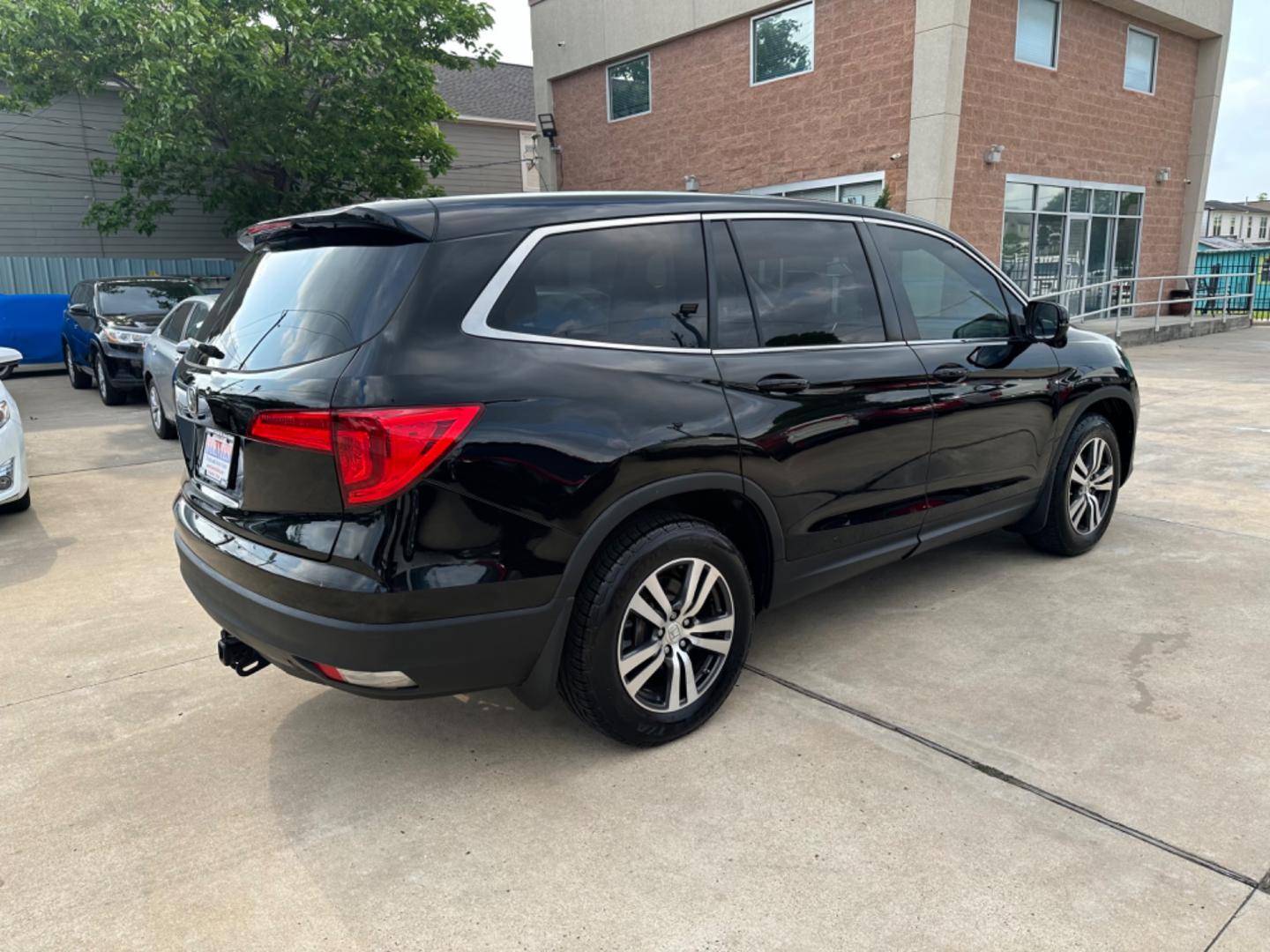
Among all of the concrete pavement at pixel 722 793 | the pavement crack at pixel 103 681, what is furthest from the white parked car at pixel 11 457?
the pavement crack at pixel 103 681

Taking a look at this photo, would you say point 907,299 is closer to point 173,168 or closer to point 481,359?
point 481,359

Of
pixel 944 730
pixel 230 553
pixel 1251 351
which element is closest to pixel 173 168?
pixel 230 553

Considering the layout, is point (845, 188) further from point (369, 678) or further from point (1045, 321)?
point (369, 678)

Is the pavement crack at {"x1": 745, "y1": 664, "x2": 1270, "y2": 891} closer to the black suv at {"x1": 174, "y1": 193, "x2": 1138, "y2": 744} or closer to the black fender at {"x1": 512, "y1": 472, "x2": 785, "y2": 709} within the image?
the black suv at {"x1": 174, "y1": 193, "x2": 1138, "y2": 744}

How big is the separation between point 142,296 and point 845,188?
1067cm

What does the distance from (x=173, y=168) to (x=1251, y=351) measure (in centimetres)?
1802

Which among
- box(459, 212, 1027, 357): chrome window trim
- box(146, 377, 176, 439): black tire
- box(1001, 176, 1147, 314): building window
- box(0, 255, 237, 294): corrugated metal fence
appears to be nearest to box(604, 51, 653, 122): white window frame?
box(1001, 176, 1147, 314): building window

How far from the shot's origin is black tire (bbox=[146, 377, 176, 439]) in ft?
27.8

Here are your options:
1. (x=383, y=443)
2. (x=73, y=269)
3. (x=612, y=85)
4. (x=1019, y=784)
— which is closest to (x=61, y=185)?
(x=73, y=269)

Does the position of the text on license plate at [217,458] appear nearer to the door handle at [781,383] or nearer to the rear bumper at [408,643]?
the rear bumper at [408,643]

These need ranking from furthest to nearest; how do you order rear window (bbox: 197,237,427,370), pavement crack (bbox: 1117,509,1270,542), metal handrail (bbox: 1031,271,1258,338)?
metal handrail (bbox: 1031,271,1258,338)
pavement crack (bbox: 1117,509,1270,542)
rear window (bbox: 197,237,427,370)

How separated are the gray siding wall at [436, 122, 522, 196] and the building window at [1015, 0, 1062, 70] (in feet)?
41.9

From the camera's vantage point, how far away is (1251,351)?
14.3 metres

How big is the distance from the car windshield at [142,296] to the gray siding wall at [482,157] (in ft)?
39.5
